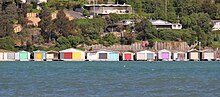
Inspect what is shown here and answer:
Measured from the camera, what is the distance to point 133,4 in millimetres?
121875

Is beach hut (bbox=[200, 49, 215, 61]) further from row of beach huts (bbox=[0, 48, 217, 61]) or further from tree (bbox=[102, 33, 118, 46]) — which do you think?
tree (bbox=[102, 33, 118, 46])

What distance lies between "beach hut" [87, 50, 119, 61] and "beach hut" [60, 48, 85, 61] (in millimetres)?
1085

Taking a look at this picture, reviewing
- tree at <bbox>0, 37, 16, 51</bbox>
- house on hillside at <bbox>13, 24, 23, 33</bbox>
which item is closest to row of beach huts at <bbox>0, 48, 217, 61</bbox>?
tree at <bbox>0, 37, 16, 51</bbox>

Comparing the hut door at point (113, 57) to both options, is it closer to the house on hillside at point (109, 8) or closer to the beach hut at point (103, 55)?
the beach hut at point (103, 55)

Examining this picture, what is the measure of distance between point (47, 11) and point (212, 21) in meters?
23.3

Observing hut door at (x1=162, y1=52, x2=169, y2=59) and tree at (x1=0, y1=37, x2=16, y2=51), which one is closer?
tree at (x1=0, y1=37, x2=16, y2=51)

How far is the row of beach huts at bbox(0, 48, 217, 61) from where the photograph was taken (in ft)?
344

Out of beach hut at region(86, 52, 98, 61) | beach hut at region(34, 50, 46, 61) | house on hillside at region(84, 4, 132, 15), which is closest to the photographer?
beach hut at region(34, 50, 46, 61)

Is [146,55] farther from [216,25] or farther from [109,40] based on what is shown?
[216,25]

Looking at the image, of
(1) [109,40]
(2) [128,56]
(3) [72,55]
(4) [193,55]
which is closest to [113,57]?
(2) [128,56]

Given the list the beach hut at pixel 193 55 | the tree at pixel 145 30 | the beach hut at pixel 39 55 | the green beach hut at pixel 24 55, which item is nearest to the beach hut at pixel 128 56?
the tree at pixel 145 30

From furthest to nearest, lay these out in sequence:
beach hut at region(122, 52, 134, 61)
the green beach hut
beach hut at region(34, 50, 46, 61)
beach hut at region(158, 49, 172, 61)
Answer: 1. beach hut at region(122, 52, 134, 61)
2. beach hut at region(158, 49, 172, 61)
3. beach hut at region(34, 50, 46, 61)
4. the green beach hut

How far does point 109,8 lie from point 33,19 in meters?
11.8

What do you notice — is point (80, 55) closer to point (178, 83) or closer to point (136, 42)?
point (136, 42)
